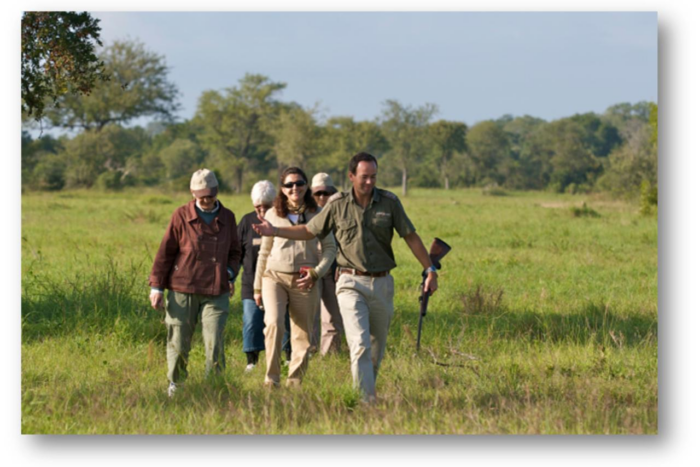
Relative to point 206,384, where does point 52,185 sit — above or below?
above

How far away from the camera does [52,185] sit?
5103cm

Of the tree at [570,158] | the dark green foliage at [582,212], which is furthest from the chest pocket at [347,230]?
the tree at [570,158]

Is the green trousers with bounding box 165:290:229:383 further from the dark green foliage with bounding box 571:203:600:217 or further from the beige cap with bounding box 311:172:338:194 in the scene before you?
the dark green foliage with bounding box 571:203:600:217

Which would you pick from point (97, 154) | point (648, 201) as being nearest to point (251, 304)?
point (648, 201)

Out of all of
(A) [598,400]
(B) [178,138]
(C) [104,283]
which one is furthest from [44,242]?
(B) [178,138]

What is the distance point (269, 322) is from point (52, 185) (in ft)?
156

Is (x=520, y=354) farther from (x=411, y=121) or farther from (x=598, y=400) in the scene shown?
(x=411, y=121)

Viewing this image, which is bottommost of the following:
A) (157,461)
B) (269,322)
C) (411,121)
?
(157,461)

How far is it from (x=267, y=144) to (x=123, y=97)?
1507 centimetres

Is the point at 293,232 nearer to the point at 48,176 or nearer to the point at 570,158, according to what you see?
the point at 48,176

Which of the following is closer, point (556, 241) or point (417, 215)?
point (556, 241)

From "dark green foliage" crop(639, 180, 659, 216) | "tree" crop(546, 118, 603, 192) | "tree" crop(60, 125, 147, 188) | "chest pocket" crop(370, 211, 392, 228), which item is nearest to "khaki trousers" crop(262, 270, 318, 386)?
"chest pocket" crop(370, 211, 392, 228)

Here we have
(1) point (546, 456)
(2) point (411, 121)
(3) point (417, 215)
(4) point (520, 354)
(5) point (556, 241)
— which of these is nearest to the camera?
(1) point (546, 456)

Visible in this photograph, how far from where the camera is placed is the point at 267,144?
3236 inches
